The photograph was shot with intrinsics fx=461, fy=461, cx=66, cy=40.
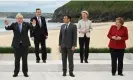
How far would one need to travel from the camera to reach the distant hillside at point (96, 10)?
1724cm

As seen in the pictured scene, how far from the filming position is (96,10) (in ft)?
69.7

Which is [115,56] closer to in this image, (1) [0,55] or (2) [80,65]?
(2) [80,65]

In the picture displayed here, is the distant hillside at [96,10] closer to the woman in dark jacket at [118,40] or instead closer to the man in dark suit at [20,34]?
the woman in dark jacket at [118,40]

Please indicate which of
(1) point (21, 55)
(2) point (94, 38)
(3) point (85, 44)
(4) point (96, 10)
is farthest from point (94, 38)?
(1) point (21, 55)

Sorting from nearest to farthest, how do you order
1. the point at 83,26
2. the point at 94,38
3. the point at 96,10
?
the point at 83,26
the point at 94,38
the point at 96,10

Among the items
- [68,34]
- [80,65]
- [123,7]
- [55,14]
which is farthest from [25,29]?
[123,7]

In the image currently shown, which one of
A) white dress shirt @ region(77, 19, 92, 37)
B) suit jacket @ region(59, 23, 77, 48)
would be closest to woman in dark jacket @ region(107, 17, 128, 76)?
suit jacket @ region(59, 23, 77, 48)

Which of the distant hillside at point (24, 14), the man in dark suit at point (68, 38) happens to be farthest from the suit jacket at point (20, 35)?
the distant hillside at point (24, 14)

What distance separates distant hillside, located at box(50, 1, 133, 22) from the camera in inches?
679

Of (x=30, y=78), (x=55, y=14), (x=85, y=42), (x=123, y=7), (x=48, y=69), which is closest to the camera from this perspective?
(x=30, y=78)

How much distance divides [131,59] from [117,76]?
2.50m

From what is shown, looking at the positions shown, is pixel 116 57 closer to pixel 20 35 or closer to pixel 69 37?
pixel 69 37

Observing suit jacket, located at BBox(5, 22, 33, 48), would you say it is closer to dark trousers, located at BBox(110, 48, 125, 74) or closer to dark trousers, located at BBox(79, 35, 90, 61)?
dark trousers, located at BBox(110, 48, 125, 74)

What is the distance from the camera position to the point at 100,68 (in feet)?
36.7
